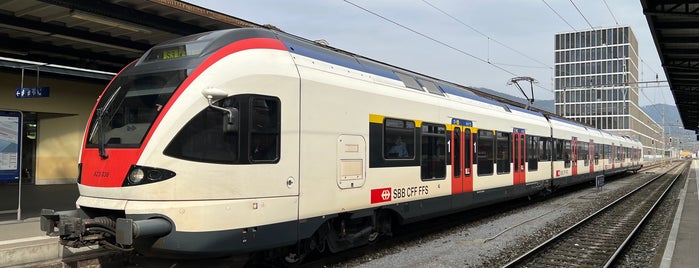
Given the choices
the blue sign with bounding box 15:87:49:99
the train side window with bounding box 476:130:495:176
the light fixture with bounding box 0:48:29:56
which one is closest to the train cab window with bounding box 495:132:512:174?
the train side window with bounding box 476:130:495:176

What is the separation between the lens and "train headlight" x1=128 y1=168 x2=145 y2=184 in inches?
196

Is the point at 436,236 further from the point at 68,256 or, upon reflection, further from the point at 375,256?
the point at 68,256

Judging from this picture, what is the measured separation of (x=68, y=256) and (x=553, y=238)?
317 inches

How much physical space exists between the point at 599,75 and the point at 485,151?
307ft

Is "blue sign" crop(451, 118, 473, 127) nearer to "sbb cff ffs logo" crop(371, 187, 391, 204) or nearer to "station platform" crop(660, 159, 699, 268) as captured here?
"sbb cff ffs logo" crop(371, 187, 391, 204)

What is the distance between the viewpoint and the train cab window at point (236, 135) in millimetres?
5078

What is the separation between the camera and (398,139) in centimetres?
802

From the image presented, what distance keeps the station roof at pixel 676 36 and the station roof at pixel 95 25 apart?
1000 centimetres

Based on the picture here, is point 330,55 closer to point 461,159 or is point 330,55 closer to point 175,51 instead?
point 175,51

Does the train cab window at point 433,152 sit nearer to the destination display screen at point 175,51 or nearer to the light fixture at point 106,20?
the destination display screen at point 175,51

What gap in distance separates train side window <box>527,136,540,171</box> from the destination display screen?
428 inches

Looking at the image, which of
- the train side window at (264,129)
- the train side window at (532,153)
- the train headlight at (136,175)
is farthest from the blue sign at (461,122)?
the train headlight at (136,175)

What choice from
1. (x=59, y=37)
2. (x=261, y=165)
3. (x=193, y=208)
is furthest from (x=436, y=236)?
(x=59, y=37)

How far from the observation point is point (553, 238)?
365 inches
